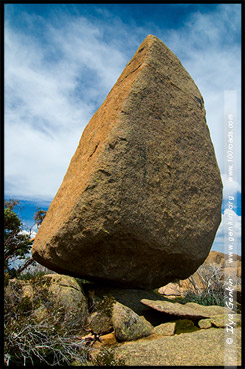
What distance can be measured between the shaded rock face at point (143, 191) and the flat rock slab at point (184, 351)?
1.61 m

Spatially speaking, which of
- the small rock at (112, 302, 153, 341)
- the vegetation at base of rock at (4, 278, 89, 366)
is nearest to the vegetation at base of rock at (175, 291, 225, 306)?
the small rock at (112, 302, 153, 341)

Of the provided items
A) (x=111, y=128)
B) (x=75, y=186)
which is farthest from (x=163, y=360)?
(x=111, y=128)

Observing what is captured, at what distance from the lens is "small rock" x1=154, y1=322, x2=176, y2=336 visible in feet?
18.1

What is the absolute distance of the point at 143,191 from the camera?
5.66 meters

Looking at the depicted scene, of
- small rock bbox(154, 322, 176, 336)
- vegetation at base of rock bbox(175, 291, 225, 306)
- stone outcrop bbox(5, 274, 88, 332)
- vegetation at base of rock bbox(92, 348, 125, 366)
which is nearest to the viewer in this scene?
vegetation at base of rock bbox(92, 348, 125, 366)

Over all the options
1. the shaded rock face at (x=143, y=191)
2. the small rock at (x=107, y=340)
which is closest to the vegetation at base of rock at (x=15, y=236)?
the shaded rock face at (x=143, y=191)

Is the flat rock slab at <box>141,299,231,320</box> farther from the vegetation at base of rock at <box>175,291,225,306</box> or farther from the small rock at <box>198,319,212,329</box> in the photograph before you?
the vegetation at base of rock at <box>175,291,225,306</box>

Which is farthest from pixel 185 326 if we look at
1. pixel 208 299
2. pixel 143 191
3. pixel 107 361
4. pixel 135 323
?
pixel 208 299

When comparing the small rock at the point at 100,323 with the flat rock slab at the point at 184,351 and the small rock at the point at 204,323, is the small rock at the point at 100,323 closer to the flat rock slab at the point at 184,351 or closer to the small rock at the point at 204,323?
the flat rock slab at the point at 184,351

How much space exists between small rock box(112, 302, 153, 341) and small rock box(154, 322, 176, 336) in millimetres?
138

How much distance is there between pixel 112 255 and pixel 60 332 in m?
1.82

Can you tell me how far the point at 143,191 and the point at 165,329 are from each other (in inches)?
108

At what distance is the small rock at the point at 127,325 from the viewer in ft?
17.6

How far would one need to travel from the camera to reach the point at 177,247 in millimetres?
6258
